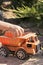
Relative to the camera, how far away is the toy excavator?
35.6ft

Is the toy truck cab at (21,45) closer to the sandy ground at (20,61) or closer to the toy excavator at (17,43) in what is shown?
the toy excavator at (17,43)

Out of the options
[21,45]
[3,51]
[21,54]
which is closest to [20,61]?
[21,54]

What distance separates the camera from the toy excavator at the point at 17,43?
1086 centimetres

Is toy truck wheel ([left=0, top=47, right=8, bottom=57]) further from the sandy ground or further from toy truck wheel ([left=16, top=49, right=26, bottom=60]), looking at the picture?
toy truck wheel ([left=16, top=49, right=26, bottom=60])

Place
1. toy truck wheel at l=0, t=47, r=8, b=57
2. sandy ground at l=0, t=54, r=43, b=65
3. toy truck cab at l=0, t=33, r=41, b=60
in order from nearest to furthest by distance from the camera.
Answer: sandy ground at l=0, t=54, r=43, b=65, toy truck cab at l=0, t=33, r=41, b=60, toy truck wheel at l=0, t=47, r=8, b=57

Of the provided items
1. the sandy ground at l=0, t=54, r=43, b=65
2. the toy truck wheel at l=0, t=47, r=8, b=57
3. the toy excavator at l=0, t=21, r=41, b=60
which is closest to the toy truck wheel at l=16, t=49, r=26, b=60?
the toy excavator at l=0, t=21, r=41, b=60

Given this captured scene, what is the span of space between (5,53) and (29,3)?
7.84m

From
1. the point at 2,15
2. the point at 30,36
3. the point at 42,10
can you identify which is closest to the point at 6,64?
the point at 30,36

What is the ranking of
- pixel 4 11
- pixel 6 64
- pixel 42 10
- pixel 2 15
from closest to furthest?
1. pixel 6 64
2. pixel 42 10
3. pixel 2 15
4. pixel 4 11

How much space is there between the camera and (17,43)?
36.0 ft

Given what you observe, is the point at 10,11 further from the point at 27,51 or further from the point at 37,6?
the point at 27,51

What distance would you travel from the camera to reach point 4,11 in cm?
1798

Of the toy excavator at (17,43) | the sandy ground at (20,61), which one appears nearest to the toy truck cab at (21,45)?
the toy excavator at (17,43)

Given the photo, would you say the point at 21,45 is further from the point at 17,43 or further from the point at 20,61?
the point at 20,61
